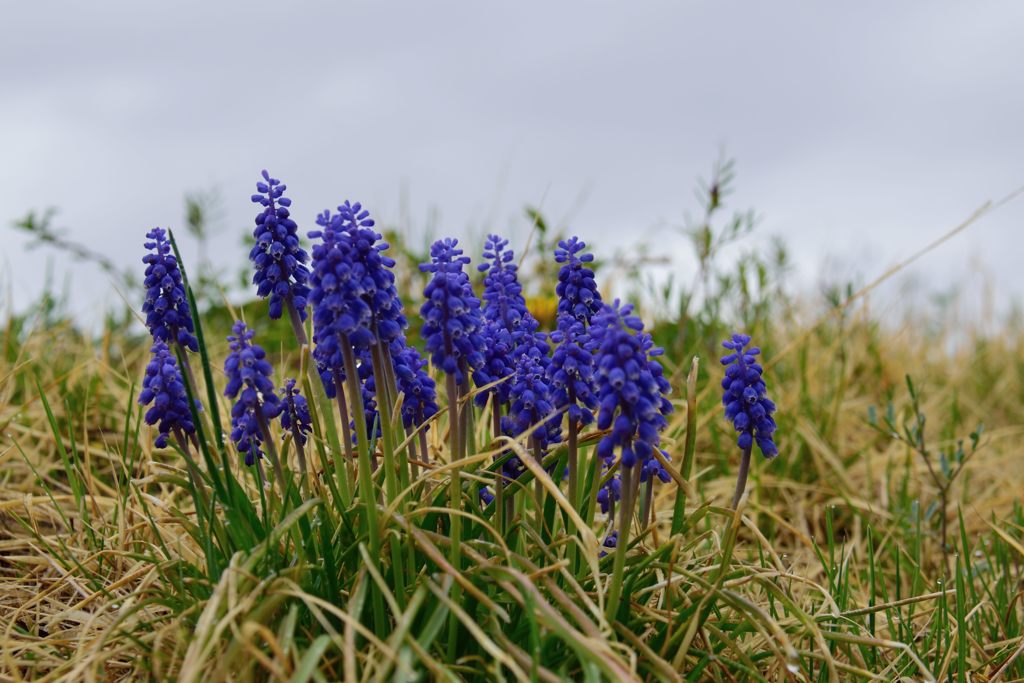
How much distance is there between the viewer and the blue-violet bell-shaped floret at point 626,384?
2809mm

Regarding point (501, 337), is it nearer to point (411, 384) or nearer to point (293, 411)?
point (411, 384)

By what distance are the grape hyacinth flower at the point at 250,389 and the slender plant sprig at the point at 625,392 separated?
3.54ft

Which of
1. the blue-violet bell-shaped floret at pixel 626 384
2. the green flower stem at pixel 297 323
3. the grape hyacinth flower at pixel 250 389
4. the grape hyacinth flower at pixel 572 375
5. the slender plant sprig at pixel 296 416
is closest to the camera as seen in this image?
the blue-violet bell-shaped floret at pixel 626 384

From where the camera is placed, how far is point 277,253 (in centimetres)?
324

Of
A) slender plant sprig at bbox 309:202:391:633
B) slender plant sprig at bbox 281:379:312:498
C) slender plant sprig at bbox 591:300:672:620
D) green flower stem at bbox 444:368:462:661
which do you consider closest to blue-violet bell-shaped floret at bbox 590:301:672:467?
slender plant sprig at bbox 591:300:672:620

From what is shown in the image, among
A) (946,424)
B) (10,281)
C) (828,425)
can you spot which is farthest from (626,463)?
(946,424)

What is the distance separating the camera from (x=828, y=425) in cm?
716

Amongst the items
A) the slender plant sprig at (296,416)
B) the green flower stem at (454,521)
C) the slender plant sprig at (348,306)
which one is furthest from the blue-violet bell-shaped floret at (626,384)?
the slender plant sprig at (296,416)

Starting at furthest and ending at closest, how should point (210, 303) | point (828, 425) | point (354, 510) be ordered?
point (210, 303), point (828, 425), point (354, 510)

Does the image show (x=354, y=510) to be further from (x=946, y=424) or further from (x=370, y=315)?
(x=946, y=424)

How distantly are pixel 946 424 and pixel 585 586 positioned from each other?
19.7ft

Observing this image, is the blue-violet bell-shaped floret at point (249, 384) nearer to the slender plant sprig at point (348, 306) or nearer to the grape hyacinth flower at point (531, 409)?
the slender plant sprig at point (348, 306)

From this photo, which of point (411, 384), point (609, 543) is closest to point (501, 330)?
point (411, 384)

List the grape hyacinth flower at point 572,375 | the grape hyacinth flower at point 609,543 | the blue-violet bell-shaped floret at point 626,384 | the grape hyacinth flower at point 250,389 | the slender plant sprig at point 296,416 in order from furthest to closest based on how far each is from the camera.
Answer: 1. the grape hyacinth flower at point 609,543
2. the slender plant sprig at point 296,416
3. the grape hyacinth flower at point 250,389
4. the grape hyacinth flower at point 572,375
5. the blue-violet bell-shaped floret at point 626,384
